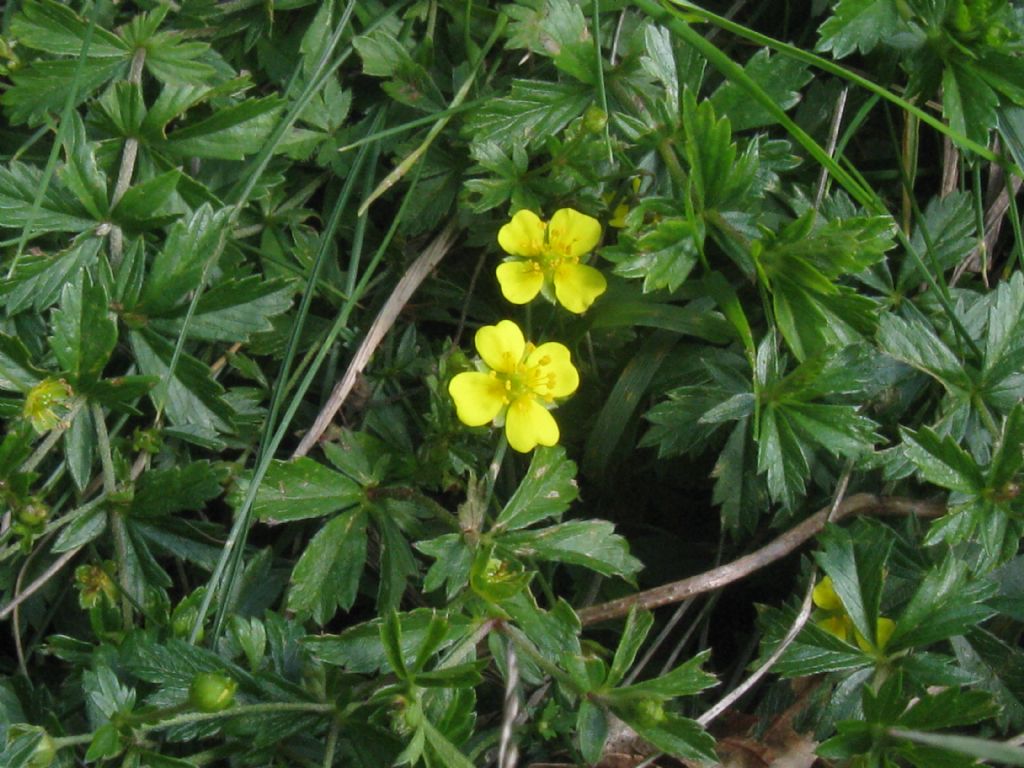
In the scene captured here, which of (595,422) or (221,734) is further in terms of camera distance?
(595,422)

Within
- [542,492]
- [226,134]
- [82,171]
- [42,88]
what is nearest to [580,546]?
[542,492]

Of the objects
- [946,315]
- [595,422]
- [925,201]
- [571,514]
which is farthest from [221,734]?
[925,201]

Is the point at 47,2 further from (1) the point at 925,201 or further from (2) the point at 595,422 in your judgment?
(1) the point at 925,201

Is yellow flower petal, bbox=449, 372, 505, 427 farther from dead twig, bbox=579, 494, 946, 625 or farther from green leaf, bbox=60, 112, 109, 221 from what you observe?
green leaf, bbox=60, 112, 109, 221

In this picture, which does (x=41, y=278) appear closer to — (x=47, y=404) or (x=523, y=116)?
(x=47, y=404)

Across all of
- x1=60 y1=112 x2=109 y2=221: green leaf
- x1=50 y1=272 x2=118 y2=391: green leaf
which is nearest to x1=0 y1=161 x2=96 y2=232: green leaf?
x1=60 y1=112 x2=109 y2=221: green leaf

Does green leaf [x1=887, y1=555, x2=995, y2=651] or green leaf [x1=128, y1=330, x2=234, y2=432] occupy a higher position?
green leaf [x1=128, y1=330, x2=234, y2=432]
